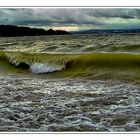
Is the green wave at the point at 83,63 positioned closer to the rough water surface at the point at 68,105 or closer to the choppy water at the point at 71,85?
the choppy water at the point at 71,85

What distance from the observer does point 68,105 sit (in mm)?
3830

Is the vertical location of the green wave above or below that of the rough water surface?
above

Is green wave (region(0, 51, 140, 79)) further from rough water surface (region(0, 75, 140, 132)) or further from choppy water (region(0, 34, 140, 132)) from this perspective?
rough water surface (region(0, 75, 140, 132))

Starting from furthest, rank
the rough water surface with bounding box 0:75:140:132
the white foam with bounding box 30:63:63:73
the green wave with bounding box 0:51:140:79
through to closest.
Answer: the white foam with bounding box 30:63:63:73 → the green wave with bounding box 0:51:140:79 → the rough water surface with bounding box 0:75:140:132

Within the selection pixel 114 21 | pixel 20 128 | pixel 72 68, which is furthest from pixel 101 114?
pixel 72 68

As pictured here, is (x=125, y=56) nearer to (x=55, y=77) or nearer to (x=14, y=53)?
(x=55, y=77)

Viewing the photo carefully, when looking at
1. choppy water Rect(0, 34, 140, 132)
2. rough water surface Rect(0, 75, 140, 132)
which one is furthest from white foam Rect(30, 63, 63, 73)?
rough water surface Rect(0, 75, 140, 132)

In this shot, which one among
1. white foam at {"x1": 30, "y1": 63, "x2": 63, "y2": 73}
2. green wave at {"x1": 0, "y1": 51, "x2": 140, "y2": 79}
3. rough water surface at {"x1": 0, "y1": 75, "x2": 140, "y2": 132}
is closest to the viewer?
rough water surface at {"x1": 0, "y1": 75, "x2": 140, "y2": 132}

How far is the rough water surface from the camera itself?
3.50 metres

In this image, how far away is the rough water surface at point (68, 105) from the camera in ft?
11.5

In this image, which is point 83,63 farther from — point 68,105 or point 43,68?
point 68,105

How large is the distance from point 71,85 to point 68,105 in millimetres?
530

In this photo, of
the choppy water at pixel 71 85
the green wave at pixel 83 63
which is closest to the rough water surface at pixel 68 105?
the choppy water at pixel 71 85

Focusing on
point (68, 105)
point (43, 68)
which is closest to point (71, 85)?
point (68, 105)
